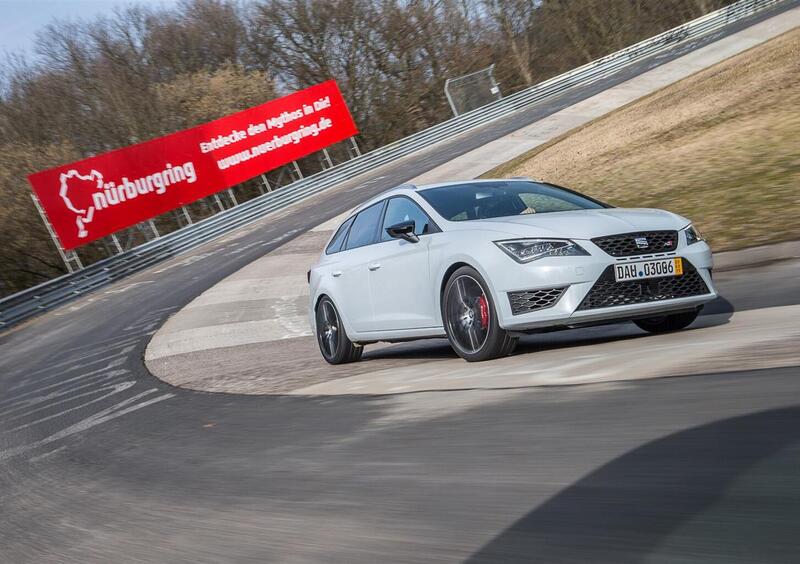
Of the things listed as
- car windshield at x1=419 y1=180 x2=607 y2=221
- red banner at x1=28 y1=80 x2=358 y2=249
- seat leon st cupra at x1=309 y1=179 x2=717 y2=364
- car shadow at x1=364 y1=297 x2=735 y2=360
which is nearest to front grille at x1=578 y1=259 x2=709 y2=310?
seat leon st cupra at x1=309 y1=179 x2=717 y2=364

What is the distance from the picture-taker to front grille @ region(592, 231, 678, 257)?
7.11m

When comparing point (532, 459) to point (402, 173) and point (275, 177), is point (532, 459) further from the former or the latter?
point (275, 177)

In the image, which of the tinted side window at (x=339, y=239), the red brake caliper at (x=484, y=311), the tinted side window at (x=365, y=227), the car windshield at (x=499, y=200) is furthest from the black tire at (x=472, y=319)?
the tinted side window at (x=339, y=239)

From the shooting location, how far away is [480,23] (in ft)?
190

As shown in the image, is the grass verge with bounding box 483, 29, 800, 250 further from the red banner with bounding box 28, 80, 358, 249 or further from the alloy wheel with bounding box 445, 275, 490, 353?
the red banner with bounding box 28, 80, 358, 249

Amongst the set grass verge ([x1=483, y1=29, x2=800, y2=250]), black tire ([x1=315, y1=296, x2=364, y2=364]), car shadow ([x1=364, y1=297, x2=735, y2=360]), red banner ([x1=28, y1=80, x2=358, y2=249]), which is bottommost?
grass verge ([x1=483, y1=29, x2=800, y2=250])

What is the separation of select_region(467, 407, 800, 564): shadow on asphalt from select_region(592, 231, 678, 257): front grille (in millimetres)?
3087

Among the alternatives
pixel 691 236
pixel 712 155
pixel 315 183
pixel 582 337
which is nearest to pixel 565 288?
pixel 691 236

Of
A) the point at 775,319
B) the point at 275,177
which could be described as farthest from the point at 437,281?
the point at 275,177

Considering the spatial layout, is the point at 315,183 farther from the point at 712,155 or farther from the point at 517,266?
the point at 517,266

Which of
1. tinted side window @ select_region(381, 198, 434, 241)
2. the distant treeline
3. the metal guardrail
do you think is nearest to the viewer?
tinted side window @ select_region(381, 198, 434, 241)

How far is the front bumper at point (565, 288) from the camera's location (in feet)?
23.0

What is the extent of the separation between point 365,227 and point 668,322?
10.1ft

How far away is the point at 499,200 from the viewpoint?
8383 mm
